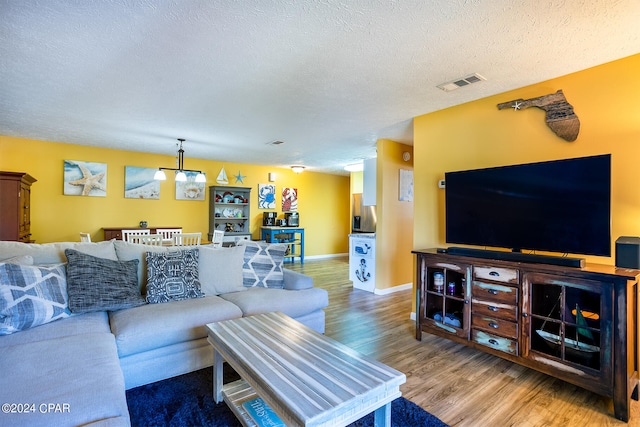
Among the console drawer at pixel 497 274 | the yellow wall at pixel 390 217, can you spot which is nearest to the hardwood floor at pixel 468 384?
the console drawer at pixel 497 274

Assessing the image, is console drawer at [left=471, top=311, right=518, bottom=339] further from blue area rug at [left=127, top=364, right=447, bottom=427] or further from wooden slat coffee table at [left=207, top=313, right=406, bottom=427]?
wooden slat coffee table at [left=207, top=313, right=406, bottom=427]

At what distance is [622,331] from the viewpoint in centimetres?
182

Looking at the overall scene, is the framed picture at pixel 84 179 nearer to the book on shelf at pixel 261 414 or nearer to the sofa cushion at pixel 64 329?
the sofa cushion at pixel 64 329

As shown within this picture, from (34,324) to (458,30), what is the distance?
124 inches

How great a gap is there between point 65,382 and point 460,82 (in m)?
3.16

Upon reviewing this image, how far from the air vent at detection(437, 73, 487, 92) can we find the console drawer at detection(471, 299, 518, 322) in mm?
1814

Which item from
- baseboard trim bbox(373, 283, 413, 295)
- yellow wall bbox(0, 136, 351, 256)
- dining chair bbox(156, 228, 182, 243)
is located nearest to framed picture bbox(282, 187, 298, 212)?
yellow wall bbox(0, 136, 351, 256)

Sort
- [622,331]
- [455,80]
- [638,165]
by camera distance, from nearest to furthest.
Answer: [622,331]
[638,165]
[455,80]

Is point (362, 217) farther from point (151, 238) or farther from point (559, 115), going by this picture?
point (559, 115)

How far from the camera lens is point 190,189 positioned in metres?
6.26

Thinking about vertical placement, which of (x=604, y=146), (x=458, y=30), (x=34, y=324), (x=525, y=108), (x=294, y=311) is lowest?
(x=294, y=311)

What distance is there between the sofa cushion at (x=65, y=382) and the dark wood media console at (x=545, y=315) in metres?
2.44

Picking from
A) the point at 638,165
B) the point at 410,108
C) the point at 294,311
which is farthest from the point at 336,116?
the point at 638,165

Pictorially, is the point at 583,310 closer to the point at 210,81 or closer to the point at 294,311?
the point at 294,311
